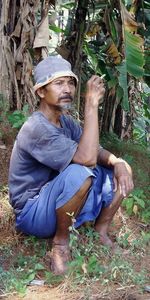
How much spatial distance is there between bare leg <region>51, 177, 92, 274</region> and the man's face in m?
0.57

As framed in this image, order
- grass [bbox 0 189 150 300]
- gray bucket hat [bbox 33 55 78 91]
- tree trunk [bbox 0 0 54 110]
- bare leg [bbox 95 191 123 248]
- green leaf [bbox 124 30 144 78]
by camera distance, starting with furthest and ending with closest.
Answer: tree trunk [bbox 0 0 54 110]
green leaf [bbox 124 30 144 78]
bare leg [bbox 95 191 123 248]
gray bucket hat [bbox 33 55 78 91]
grass [bbox 0 189 150 300]

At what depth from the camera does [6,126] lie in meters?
4.99

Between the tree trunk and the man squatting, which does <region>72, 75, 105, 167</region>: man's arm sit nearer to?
the man squatting

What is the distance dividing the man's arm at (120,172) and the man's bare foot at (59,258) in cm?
56

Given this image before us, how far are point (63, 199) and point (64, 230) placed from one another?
0.25 m

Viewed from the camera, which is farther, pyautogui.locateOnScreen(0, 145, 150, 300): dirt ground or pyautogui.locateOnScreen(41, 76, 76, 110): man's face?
pyautogui.locateOnScreen(41, 76, 76, 110): man's face

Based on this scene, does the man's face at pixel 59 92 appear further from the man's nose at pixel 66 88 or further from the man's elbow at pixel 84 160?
the man's elbow at pixel 84 160

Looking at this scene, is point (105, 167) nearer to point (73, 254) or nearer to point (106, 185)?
point (106, 185)

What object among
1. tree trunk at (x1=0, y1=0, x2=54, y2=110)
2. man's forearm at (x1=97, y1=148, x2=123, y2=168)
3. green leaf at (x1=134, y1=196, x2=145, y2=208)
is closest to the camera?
man's forearm at (x1=97, y1=148, x2=123, y2=168)

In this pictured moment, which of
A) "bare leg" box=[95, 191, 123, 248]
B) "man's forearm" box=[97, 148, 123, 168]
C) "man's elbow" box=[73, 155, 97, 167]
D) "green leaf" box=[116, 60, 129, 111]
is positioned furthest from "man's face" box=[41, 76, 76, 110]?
"green leaf" box=[116, 60, 129, 111]

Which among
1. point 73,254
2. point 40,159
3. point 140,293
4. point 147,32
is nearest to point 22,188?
point 40,159

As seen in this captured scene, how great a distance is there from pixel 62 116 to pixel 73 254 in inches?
40.7

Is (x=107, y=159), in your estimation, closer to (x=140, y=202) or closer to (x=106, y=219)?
(x=106, y=219)

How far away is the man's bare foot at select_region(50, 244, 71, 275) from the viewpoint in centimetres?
339
